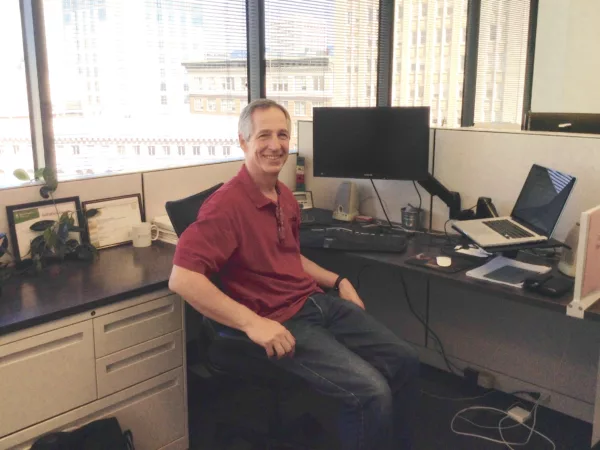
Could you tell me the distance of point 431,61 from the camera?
4.69 metres

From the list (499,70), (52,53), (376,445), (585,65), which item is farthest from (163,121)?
(585,65)

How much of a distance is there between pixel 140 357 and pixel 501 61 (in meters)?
4.42

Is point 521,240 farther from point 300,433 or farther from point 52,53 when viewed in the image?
point 52,53

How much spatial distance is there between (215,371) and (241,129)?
2.79 ft

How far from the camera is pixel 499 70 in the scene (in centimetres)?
539

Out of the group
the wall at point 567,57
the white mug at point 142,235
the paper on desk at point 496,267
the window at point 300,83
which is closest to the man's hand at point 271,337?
the paper on desk at point 496,267

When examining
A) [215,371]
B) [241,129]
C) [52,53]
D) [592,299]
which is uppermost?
[52,53]

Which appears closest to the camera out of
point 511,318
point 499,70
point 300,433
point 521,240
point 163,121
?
point 521,240

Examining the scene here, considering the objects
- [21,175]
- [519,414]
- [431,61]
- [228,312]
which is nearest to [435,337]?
[519,414]

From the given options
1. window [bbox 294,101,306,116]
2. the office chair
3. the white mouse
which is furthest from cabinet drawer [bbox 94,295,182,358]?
window [bbox 294,101,306,116]

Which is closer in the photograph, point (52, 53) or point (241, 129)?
point (241, 129)

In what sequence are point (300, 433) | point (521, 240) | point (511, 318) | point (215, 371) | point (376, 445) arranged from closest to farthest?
point (376, 445), point (215, 371), point (521, 240), point (300, 433), point (511, 318)

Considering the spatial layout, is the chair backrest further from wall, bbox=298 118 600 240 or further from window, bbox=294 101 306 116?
window, bbox=294 101 306 116

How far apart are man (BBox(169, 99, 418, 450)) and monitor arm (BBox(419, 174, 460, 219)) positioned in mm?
768
